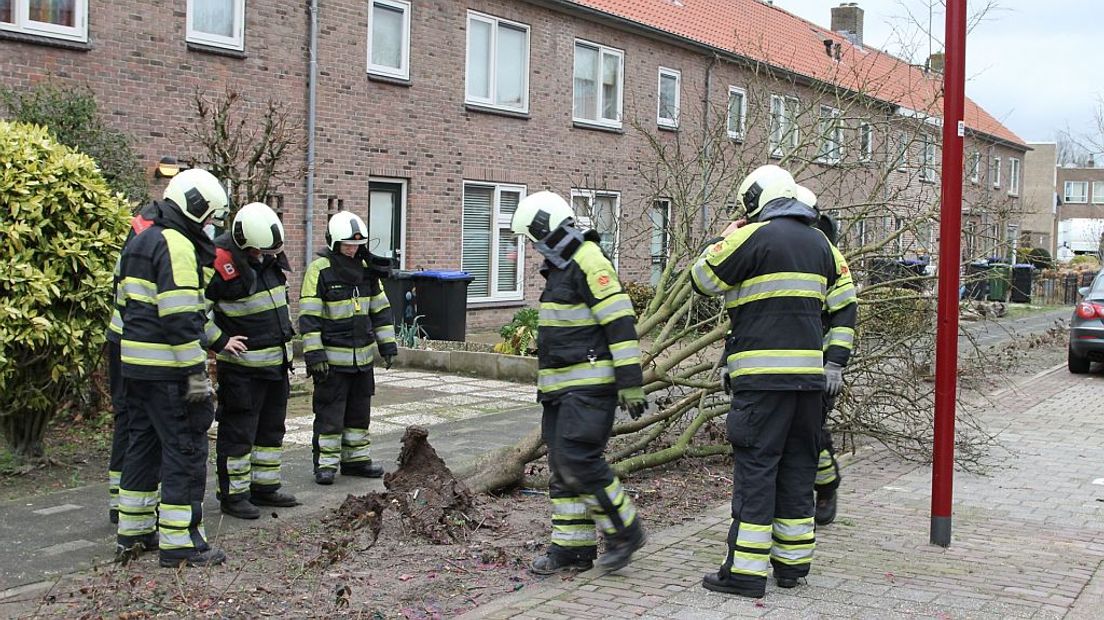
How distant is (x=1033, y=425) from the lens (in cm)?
1128

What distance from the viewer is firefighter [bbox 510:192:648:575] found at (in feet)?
18.2

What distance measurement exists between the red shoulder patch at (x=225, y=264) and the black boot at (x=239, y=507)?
1.36m

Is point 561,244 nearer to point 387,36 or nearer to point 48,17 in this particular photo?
point 48,17

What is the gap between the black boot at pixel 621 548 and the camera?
18.4ft

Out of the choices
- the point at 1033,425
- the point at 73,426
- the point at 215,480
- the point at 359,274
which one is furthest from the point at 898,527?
the point at 73,426

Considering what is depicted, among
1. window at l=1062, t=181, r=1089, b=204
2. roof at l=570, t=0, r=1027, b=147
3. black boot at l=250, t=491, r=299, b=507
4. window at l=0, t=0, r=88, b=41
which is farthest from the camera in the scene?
window at l=1062, t=181, r=1089, b=204

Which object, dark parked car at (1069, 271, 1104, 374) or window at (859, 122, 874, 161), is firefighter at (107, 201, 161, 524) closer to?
window at (859, 122, 874, 161)

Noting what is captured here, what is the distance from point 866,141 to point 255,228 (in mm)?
5641

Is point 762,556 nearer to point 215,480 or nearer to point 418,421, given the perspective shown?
point 215,480

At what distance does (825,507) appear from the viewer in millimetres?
6730

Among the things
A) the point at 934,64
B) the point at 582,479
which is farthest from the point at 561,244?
the point at 934,64

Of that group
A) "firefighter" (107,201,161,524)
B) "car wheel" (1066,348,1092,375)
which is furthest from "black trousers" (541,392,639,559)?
"car wheel" (1066,348,1092,375)

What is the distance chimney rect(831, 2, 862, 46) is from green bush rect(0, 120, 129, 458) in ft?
118

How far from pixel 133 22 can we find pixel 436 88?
526 centimetres
